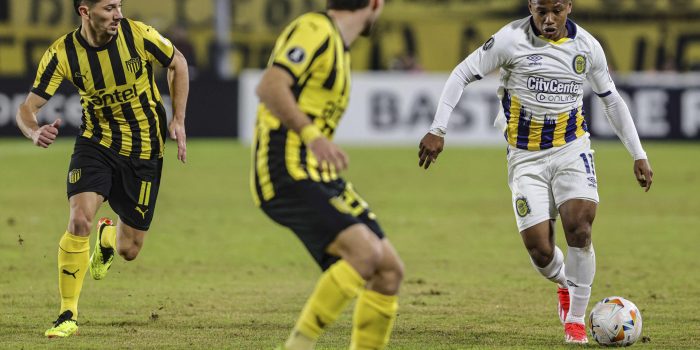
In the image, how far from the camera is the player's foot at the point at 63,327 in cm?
841

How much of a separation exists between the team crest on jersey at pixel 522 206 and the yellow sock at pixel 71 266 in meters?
2.78

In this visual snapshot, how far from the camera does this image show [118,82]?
29.6ft

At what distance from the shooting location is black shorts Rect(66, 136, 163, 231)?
8.88 meters

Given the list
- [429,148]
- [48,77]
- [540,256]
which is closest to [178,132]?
[48,77]

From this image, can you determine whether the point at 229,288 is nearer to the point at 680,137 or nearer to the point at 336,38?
the point at 336,38

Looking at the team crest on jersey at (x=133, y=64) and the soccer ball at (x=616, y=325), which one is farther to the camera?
the team crest on jersey at (x=133, y=64)

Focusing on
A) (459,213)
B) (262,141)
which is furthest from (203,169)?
(262,141)

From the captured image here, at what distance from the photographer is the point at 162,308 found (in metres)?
9.77

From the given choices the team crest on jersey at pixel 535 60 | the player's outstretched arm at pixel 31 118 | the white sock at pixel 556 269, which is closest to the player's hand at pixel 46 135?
the player's outstretched arm at pixel 31 118

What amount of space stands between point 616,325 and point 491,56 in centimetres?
186

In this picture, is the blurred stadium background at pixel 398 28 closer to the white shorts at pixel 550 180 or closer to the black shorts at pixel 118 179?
the black shorts at pixel 118 179

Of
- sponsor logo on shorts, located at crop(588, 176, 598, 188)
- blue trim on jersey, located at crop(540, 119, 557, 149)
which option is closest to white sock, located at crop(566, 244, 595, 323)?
sponsor logo on shorts, located at crop(588, 176, 598, 188)

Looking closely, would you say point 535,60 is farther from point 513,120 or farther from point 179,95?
point 179,95

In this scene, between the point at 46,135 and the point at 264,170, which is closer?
the point at 264,170
